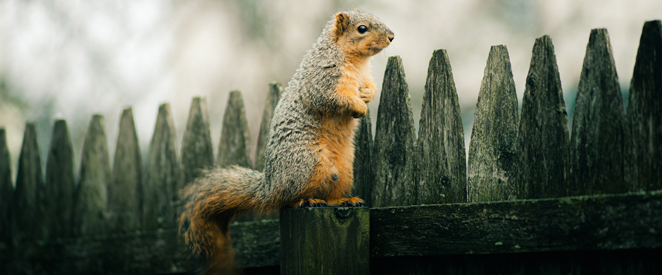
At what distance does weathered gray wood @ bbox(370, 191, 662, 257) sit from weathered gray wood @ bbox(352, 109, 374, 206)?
0.77 ft

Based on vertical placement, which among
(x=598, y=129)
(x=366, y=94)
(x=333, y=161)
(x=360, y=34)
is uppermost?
(x=360, y=34)

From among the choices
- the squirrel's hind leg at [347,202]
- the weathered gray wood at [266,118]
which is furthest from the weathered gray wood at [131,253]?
the squirrel's hind leg at [347,202]

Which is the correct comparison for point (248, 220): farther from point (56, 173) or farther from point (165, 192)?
point (56, 173)

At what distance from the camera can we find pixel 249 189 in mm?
2291

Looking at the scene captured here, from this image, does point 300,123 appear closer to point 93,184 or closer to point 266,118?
point 266,118

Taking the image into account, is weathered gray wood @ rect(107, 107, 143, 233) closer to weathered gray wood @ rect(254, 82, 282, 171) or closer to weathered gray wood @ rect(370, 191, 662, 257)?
weathered gray wood @ rect(254, 82, 282, 171)

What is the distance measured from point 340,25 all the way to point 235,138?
877 millimetres

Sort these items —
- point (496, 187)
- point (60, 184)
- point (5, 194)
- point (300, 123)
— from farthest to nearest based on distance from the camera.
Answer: point (5, 194) → point (60, 184) → point (300, 123) → point (496, 187)

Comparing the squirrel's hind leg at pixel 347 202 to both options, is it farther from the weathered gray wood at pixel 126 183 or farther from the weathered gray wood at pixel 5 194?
the weathered gray wood at pixel 5 194

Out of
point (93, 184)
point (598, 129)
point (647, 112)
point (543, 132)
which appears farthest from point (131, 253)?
point (647, 112)

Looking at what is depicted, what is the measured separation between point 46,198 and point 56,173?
168mm

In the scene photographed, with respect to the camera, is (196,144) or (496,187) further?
(196,144)

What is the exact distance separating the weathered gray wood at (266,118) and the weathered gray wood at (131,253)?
35 cm

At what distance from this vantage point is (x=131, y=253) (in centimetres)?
279
